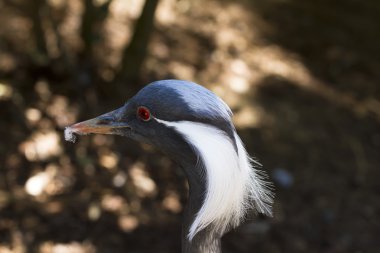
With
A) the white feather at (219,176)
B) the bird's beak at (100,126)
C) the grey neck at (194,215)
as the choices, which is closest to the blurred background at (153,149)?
the grey neck at (194,215)

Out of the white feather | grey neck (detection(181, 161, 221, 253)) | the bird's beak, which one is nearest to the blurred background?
grey neck (detection(181, 161, 221, 253))

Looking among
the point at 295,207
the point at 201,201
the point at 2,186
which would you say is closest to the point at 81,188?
the point at 2,186

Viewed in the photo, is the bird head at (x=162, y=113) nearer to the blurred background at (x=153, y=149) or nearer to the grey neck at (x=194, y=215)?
the grey neck at (x=194, y=215)

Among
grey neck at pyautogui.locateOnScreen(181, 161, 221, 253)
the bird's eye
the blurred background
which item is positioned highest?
the bird's eye

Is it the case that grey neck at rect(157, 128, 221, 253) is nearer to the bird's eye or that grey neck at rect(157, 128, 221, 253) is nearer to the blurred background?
the bird's eye

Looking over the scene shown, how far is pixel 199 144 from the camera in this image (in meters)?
2.34

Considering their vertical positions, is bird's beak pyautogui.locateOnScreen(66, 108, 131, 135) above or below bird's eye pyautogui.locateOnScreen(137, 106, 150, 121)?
below

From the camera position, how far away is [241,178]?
2.38 metres

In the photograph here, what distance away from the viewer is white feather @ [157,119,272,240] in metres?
2.31

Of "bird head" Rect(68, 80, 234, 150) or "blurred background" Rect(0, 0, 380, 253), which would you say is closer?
"bird head" Rect(68, 80, 234, 150)

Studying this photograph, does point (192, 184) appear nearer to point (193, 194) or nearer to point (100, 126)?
point (193, 194)

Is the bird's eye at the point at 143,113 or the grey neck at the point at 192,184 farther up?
the bird's eye at the point at 143,113

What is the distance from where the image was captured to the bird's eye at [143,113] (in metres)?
2.49

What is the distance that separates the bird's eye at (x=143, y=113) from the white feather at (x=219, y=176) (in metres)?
0.08
